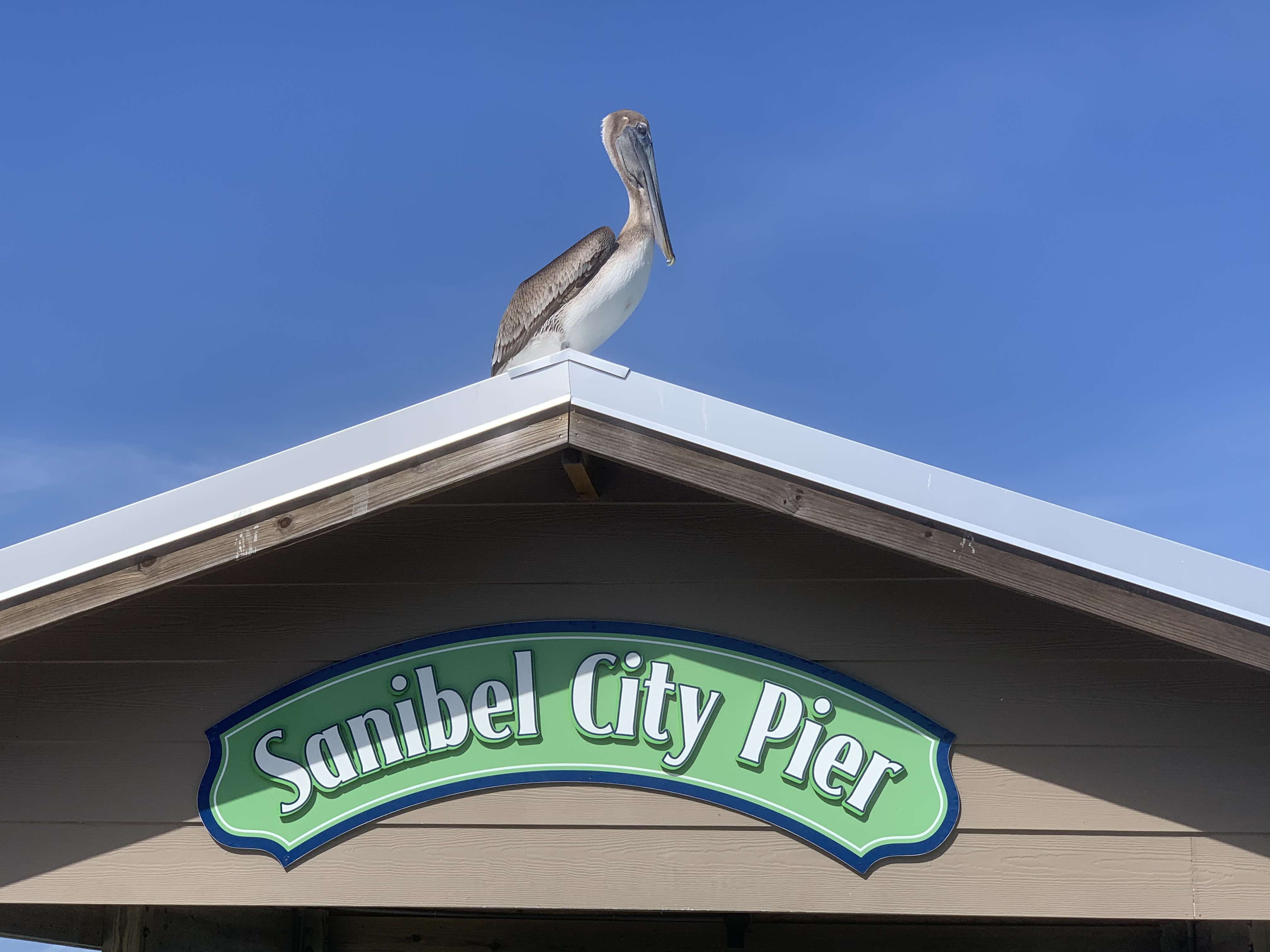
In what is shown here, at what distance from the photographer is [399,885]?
3.36 metres

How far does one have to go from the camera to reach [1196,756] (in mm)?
3324

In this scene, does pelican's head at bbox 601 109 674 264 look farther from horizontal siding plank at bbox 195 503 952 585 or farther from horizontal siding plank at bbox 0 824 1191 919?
horizontal siding plank at bbox 0 824 1191 919

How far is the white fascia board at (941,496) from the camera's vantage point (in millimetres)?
3020

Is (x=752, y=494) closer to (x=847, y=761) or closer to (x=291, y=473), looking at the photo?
(x=847, y=761)

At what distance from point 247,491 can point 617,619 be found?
1.18 m

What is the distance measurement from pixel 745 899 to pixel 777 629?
2.64ft

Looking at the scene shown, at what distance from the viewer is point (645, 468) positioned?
3189 millimetres

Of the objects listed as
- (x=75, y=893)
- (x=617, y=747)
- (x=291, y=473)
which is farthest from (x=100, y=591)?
(x=617, y=747)

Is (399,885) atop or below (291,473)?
below

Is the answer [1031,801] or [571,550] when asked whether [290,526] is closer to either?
[571,550]

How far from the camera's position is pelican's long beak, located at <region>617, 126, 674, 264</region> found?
549cm

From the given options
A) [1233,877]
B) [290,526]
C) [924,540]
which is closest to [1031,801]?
[1233,877]

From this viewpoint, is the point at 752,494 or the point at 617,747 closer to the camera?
the point at 752,494

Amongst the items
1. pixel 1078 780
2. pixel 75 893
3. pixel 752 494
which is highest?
pixel 752 494
